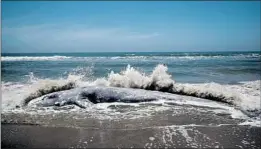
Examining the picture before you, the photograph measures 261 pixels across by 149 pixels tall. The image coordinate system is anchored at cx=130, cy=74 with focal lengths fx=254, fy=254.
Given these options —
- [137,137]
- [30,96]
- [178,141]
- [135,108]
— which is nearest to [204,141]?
[178,141]

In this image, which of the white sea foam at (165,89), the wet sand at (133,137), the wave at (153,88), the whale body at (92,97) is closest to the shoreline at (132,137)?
the wet sand at (133,137)

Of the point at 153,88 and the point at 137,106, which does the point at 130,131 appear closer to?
the point at 137,106

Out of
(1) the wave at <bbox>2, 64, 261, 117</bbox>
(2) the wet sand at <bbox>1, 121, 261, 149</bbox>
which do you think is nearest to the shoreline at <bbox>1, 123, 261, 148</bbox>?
(2) the wet sand at <bbox>1, 121, 261, 149</bbox>

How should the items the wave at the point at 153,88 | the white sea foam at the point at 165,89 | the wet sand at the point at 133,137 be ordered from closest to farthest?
the wet sand at the point at 133,137
the white sea foam at the point at 165,89
the wave at the point at 153,88

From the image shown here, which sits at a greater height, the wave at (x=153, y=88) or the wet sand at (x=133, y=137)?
the wave at (x=153, y=88)

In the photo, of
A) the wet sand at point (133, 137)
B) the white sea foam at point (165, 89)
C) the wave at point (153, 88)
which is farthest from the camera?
the wave at point (153, 88)

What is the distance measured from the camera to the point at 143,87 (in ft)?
29.8

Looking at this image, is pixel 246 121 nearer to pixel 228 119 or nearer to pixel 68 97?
pixel 228 119

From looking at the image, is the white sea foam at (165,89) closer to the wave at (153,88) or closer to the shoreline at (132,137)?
the wave at (153,88)

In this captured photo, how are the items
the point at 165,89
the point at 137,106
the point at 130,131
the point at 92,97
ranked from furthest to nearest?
the point at 165,89 → the point at 92,97 → the point at 137,106 → the point at 130,131

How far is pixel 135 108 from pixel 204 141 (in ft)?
9.07

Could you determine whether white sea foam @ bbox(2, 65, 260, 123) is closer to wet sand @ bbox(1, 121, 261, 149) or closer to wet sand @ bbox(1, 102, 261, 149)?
wet sand @ bbox(1, 102, 261, 149)

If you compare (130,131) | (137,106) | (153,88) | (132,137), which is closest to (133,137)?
(132,137)

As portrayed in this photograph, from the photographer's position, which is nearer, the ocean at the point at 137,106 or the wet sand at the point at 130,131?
the wet sand at the point at 130,131
